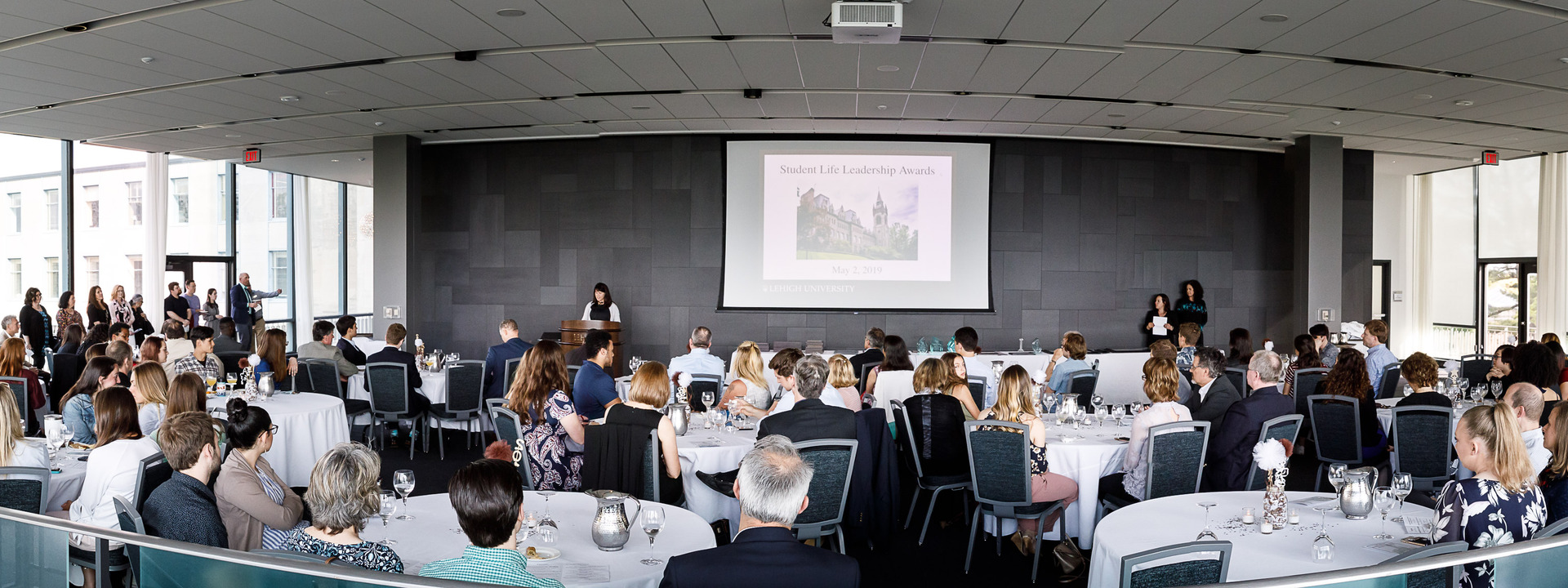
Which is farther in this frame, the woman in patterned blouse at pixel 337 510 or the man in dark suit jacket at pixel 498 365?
the man in dark suit jacket at pixel 498 365

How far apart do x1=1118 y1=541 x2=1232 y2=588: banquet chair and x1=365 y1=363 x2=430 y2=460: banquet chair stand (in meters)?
6.74

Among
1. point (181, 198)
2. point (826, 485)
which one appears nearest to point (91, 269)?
point (181, 198)

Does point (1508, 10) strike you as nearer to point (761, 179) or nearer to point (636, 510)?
point (636, 510)

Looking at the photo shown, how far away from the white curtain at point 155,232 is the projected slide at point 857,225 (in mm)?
8406

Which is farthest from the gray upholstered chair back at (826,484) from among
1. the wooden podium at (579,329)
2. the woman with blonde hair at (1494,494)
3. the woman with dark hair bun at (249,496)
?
the wooden podium at (579,329)

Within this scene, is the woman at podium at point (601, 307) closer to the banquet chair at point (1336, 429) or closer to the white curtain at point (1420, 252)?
the banquet chair at point (1336, 429)

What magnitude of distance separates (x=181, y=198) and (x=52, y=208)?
260cm

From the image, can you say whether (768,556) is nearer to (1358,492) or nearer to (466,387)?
(1358,492)

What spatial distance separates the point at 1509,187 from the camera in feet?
50.9

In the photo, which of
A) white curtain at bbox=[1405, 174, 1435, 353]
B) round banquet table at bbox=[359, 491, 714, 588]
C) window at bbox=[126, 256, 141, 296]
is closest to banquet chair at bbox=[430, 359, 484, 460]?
round banquet table at bbox=[359, 491, 714, 588]

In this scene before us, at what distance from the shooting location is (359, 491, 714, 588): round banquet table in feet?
9.54

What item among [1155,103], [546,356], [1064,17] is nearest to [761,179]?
[1155,103]

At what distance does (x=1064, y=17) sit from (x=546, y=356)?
175 inches

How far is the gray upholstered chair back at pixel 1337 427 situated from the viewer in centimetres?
602
